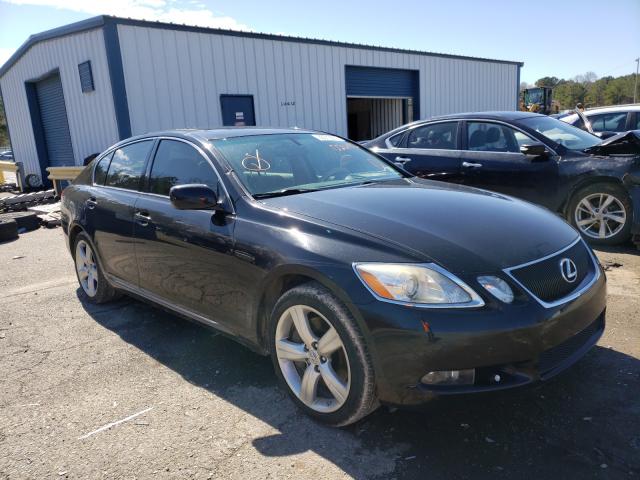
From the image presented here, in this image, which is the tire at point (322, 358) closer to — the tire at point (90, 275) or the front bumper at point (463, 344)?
the front bumper at point (463, 344)

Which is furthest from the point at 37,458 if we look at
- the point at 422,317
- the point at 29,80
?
the point at 29,80

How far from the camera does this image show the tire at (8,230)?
8.68 meters

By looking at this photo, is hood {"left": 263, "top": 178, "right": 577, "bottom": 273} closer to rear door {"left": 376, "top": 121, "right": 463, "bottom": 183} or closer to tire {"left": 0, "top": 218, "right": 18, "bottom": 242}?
rear door {"left": 376, "top": 121, "right": 463, "bottom": 183}

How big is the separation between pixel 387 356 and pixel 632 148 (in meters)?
4.68

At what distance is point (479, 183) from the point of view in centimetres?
618

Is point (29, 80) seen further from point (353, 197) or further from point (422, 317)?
point (422, 317)

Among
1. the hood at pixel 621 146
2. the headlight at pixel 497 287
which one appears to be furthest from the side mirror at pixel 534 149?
the headlight at pixel 497 287

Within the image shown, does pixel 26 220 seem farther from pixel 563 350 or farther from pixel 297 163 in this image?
pixel 563 350

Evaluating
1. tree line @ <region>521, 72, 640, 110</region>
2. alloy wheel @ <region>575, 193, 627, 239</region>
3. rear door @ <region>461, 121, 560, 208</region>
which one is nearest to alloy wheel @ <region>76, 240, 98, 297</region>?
rear door @ <region>461, 121, 560, 208</region>

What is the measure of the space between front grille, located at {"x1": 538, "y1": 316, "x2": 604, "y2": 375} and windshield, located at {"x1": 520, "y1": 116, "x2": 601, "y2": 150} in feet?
12.8

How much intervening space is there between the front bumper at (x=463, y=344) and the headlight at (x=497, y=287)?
0.12 ft

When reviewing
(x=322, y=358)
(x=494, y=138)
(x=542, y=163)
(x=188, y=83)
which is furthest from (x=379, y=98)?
(x=322, y=358)

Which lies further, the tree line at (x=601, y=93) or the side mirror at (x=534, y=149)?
the tree line at (x=601, y=93)

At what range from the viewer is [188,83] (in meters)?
11.5
